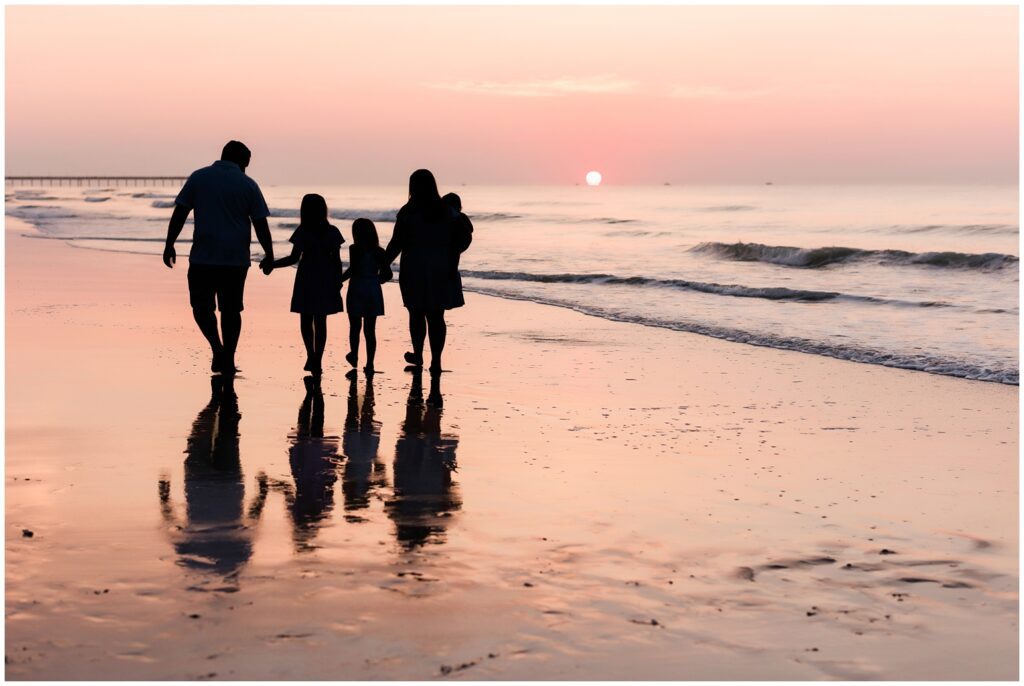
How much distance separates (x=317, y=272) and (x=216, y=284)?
96cm

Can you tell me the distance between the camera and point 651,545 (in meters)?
5.09

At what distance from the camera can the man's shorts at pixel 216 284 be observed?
9.54 meters

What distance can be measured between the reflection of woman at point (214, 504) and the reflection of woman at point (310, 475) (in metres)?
0.18

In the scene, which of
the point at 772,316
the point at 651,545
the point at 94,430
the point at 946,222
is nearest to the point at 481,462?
the point at 651,545

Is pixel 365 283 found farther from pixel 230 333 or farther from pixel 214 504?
pixel 214 504

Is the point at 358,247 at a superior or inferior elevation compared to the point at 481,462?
superior

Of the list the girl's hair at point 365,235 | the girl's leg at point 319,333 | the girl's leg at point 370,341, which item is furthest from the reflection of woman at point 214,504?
the girl's hair at point 365,235

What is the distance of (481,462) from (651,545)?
5.83ft

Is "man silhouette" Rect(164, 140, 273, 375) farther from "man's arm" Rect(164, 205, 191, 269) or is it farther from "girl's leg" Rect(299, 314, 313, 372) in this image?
"girl's leg" Rect(299, 314, 313, 372)

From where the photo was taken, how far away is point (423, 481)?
6.21 m

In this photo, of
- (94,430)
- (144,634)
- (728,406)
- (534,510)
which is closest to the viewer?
(144,634)

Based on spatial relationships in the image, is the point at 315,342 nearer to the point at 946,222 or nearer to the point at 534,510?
the point at 534,510

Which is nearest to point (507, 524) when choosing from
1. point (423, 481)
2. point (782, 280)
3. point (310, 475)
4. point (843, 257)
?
point (423, 481)

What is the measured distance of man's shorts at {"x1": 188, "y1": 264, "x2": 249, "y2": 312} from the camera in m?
9.54
